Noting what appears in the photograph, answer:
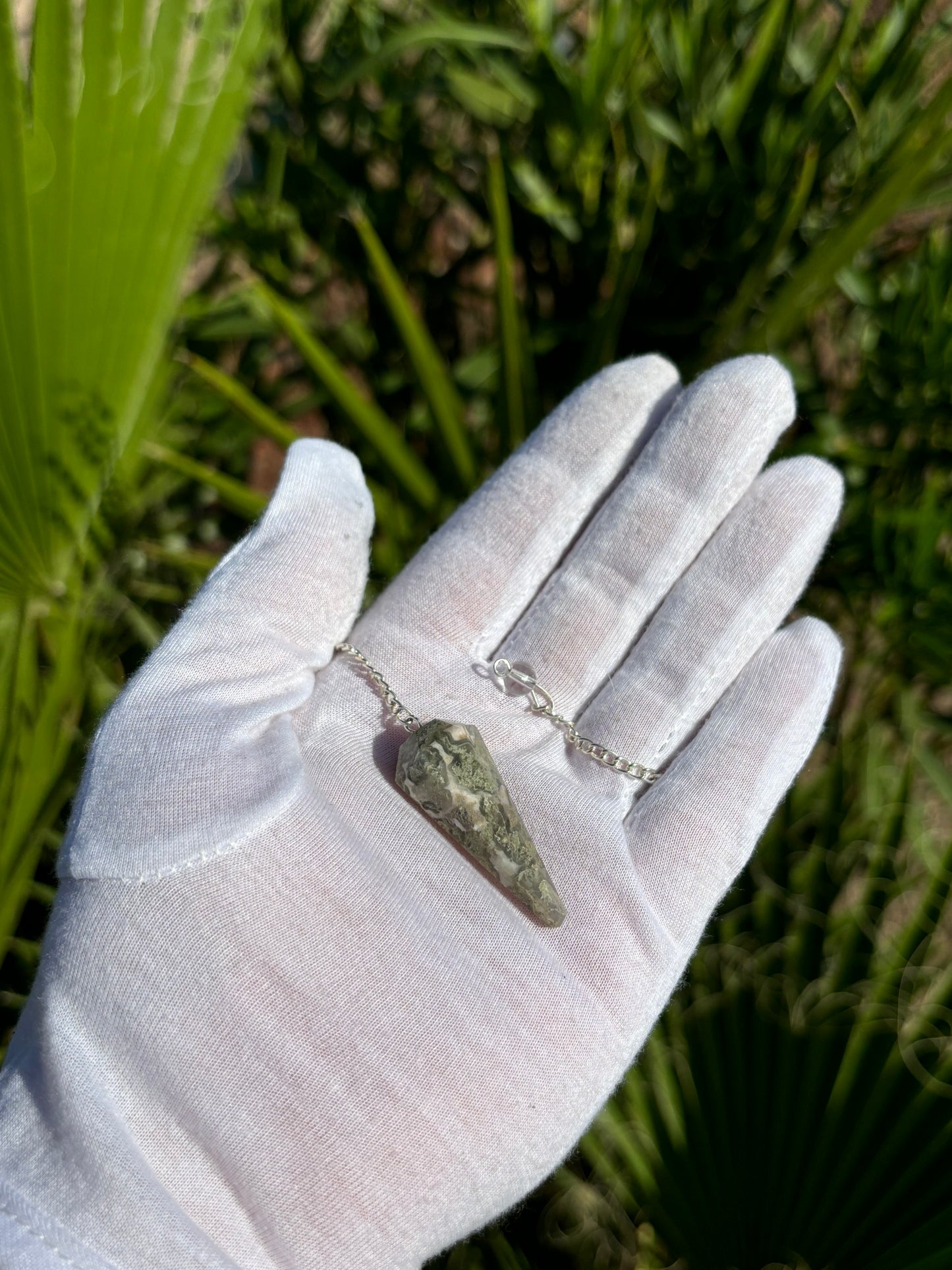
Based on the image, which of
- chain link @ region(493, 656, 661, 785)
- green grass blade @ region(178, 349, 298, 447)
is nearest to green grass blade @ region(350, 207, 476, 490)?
green grass blade @ region(178, 349, 298, 447)

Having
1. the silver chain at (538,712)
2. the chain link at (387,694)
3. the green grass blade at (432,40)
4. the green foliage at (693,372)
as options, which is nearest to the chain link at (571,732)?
the silver chain at (538,712)

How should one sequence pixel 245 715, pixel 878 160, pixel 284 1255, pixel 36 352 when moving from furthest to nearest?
1. pixel 878 160
2. pixel 36 352
3. pixel 245 715
4. pixel 284 1255

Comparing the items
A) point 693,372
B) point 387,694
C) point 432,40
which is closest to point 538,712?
point 387,694

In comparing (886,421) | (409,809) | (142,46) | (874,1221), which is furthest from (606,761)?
(142,46)

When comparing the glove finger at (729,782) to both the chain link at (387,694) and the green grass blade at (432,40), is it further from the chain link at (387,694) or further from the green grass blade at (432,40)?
the green grass blade at (432,40)

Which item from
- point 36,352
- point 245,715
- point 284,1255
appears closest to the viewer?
point 284,1255

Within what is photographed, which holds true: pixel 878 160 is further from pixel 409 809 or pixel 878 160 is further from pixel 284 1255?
pixel 284 1255
